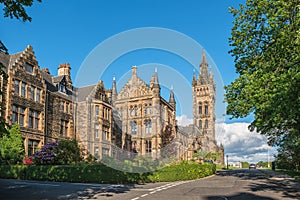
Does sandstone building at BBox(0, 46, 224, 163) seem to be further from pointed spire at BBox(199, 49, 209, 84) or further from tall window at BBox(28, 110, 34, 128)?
pointed spire at BBox(199, 49, 209, 84)

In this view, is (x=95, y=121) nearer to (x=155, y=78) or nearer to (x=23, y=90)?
(x=23, y=90)

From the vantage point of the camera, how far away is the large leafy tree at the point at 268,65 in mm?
16750

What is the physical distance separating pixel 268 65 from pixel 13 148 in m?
21.7

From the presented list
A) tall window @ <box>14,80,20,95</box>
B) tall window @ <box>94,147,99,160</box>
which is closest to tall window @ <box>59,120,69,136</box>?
tall window @ <box>94,147,99,160</box>

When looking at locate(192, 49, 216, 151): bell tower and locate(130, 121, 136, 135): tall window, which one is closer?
locate(130, 121, 136, 135): tall window

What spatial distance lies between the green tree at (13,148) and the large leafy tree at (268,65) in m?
18.3

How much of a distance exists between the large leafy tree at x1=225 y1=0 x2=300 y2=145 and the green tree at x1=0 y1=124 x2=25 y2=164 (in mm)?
18300

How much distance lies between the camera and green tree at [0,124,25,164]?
2527 cm

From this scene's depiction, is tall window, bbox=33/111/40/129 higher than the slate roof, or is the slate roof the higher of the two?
the slate roof

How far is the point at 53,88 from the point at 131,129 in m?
22.1

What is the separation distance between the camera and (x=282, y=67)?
19.6 meters

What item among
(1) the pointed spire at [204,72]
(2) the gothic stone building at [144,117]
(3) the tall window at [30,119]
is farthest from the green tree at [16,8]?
(1) the pointed spire at [204,72]

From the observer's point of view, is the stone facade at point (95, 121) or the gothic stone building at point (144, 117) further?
the gothic stone building at point (144, 117)

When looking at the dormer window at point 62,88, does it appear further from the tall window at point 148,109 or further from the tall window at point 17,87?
the tall window at point 148,109
